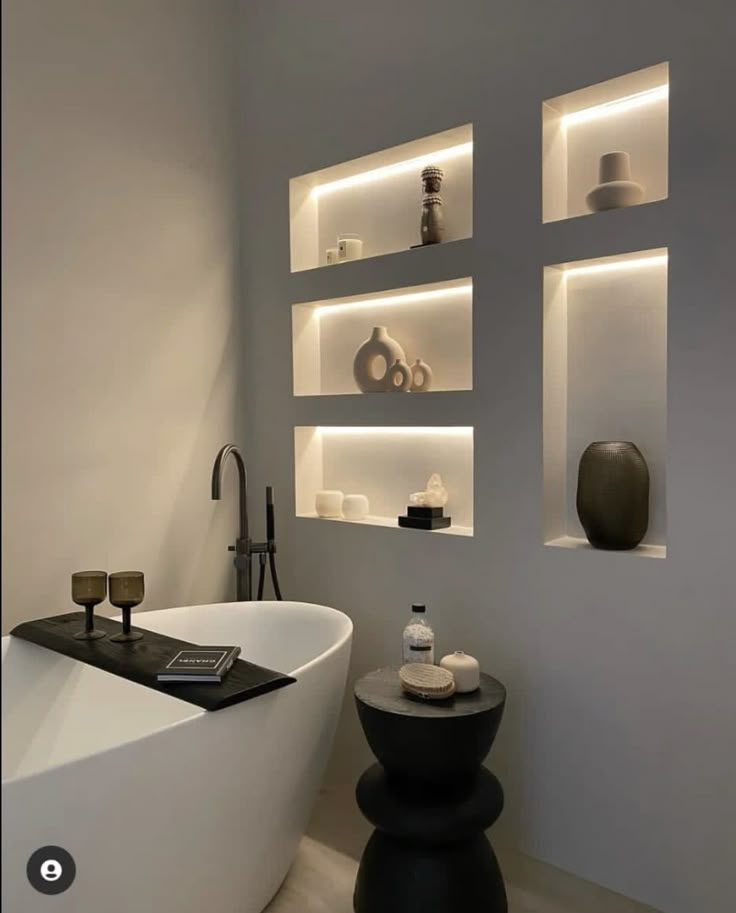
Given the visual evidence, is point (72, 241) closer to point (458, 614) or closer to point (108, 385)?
point (108, 385)

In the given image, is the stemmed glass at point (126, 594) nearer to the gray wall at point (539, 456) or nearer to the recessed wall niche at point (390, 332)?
the gray wall at point (539, 456)

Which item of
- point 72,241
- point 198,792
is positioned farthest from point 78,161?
point 198,792

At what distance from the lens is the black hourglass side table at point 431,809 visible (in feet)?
5.92

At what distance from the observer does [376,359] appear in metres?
2.64

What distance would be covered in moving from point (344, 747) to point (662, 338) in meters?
1.78

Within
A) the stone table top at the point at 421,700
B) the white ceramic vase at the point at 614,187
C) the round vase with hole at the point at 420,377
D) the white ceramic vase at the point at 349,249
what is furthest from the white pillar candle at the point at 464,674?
the white ceramic vase at the point at 349,249

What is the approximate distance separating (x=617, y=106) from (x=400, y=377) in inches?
40.7

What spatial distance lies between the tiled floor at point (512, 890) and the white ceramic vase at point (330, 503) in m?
1.12

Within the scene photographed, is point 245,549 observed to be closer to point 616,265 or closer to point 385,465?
point 385,465

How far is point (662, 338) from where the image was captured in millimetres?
2098

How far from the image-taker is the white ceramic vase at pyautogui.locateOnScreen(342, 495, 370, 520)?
2.72m

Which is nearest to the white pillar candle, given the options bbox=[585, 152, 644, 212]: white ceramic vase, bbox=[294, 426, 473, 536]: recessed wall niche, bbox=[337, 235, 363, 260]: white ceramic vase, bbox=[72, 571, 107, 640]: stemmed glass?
bbox=[294, 426, 473, 536]: recessed wall niche

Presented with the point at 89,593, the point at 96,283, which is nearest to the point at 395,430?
the point at 89,593

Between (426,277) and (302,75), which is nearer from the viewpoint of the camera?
(426,277)
